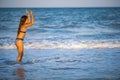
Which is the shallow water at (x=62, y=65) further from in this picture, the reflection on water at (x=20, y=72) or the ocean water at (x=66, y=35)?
the ocean water at (x=66, y=35)

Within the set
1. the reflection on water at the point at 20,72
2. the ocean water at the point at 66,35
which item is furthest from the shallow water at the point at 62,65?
the ocean water at the point at 66,35

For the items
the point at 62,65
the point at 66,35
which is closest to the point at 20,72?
the point at 62,65

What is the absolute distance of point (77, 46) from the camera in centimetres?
1612

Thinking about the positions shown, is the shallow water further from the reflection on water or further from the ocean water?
the ocean water

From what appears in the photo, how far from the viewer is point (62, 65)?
11.3m

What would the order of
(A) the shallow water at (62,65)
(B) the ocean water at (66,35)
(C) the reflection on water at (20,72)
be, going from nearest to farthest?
(C) the reflection on water at (20,72) < (A) the shallow water at (62,65) < (B) the ocean water at (66,35)

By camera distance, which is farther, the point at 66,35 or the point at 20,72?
the point at 66,35

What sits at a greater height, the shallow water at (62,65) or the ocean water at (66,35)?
the ocean water at (66,35)

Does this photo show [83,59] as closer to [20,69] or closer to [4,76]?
[20,69]

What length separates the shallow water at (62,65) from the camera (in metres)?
9.70

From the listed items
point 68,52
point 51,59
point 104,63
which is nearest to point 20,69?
point 51,59

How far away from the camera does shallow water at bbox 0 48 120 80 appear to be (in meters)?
9.70

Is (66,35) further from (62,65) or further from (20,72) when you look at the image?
(20,72)

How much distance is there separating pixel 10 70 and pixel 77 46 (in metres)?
6.02
